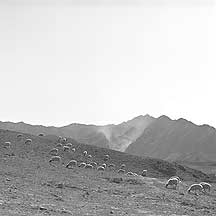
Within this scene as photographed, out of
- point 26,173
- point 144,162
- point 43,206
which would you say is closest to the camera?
point 43,206

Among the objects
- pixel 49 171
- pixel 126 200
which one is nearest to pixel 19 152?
pixel 49 171

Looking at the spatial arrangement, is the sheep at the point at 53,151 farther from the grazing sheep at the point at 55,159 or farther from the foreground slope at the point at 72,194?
the grazing sheep at the point at 55,159

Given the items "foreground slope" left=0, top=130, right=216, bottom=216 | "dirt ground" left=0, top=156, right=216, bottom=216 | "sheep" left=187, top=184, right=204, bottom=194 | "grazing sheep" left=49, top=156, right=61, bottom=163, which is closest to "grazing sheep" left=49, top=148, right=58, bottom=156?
"foreground slope" left=0, top=130, right=216, bottom=216

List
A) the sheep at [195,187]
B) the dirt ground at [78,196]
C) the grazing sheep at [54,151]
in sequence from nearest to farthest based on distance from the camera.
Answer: the dirt ground at [78,196] < the sheep at [195,187] < the grazing sheep at [54,151]

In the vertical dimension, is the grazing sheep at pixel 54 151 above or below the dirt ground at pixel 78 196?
above

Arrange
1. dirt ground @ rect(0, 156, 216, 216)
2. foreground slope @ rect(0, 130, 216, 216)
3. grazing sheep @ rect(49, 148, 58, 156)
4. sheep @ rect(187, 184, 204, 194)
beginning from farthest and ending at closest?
grazing sheep @ rect(49, 148, 58, 156) < sheep @ rect(187, 184, 204, 194) < foreground slope @ rect(0, 130, 216, 216) < dirt ground @ rect(0, 156, 216, 216)

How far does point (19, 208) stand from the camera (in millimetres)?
18484

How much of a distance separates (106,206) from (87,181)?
37.6 ft

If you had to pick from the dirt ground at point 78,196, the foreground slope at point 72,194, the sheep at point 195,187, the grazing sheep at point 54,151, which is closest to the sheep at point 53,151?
the grazing sheep at point 54,151

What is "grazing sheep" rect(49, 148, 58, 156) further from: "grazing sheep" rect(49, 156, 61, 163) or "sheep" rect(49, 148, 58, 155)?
"grazing sheep" rect(49, 156, 61, 163)

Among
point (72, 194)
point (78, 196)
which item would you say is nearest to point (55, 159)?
point (72, 194)

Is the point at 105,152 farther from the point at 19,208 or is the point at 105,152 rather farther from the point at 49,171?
the point at 19,208

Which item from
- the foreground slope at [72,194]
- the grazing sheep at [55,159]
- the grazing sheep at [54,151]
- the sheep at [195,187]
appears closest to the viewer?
the foreground slope at [72,194]

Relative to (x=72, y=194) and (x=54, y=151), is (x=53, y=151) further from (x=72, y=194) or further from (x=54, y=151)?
(x=72, y=194)
